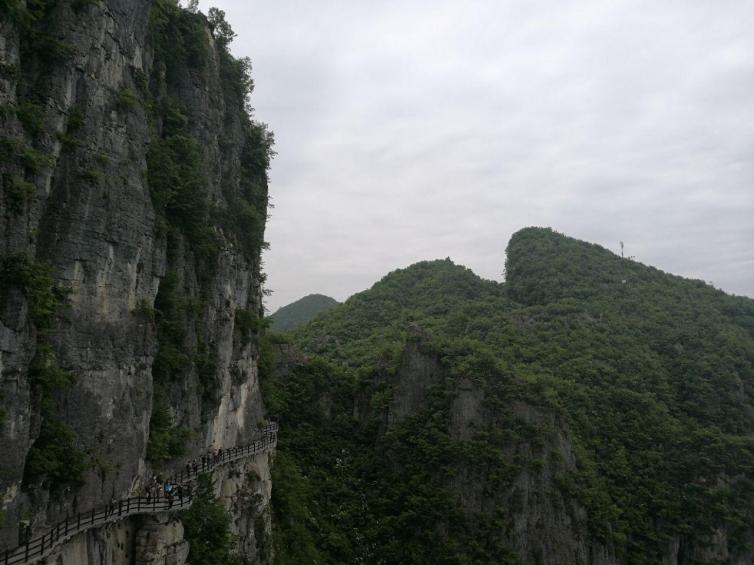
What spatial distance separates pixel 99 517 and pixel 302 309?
103 m

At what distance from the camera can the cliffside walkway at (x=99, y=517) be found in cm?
1447

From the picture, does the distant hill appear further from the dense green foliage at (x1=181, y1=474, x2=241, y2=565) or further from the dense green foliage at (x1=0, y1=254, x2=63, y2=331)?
the dense green foliage at (x1=0, y1=254, x2=63, y2=331)

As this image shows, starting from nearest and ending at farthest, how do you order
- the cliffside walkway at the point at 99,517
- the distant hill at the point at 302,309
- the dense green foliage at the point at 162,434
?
the cliffside walkway at the point at 99,517 < the dense green foliage at the point at 162,434 < the distant hill at the point at 302,309

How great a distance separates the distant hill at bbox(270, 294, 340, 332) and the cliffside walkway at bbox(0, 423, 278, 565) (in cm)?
8539

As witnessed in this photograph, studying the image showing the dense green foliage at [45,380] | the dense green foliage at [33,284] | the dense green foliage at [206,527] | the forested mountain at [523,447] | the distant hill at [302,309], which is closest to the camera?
the dense green foliage at [33,284]

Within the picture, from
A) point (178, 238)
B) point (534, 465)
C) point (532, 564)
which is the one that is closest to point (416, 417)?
point (534, 465)

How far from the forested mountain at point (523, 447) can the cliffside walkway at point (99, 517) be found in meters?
13.5

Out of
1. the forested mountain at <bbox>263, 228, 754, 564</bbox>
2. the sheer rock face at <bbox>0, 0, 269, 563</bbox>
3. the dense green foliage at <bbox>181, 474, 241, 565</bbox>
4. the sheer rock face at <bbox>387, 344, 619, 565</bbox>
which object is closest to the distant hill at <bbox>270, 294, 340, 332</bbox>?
the forested mountain at <bbox>263, 228, 754, 564</bbox>

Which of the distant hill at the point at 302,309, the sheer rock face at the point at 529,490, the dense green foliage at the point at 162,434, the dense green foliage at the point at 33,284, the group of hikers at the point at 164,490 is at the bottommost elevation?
the sheer rock face at the point at 529,490

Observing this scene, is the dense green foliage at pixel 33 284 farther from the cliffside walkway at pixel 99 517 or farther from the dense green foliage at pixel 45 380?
the cliffside walkway at pixel 99 517

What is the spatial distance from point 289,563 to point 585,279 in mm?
51968

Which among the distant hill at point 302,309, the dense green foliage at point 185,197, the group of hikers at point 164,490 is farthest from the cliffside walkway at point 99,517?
the distant hill at point 302,309

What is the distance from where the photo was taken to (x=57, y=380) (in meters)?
16.4

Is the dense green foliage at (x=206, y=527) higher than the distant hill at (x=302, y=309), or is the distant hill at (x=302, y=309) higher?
the distant hill at (x=302, y=309)
